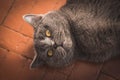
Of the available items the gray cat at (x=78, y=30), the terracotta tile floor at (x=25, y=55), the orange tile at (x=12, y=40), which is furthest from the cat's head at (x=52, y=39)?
the orange tile at (x=12, y=40)

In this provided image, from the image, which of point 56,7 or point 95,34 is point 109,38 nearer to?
point 95,34

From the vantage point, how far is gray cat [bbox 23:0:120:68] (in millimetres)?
1311

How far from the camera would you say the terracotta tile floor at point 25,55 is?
1.51 meters

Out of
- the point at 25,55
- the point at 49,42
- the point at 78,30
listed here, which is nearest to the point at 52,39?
the point at 49,42

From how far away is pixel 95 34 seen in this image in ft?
4.48

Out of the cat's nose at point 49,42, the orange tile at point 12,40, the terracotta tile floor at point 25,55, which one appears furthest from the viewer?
the orange tile at point 12,40

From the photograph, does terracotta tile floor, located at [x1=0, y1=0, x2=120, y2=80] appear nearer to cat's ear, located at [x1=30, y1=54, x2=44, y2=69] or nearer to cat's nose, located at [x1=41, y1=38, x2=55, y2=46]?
cat's ear, located at [x1=30, y1=54, x2=44, y2=69]

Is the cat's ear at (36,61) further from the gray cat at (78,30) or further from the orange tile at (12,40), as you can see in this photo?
the orange tile at (12,40)

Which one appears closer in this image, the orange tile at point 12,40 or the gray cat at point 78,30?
the gray cat at point 78,30

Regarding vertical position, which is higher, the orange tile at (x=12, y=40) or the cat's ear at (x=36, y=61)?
the orange tile at (x=12, y=40)

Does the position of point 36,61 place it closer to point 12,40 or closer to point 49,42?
point 49,42

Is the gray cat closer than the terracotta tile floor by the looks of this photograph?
Yes

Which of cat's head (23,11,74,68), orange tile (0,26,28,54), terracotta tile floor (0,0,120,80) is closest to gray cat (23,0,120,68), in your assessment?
cat's head (23,11,74,68)

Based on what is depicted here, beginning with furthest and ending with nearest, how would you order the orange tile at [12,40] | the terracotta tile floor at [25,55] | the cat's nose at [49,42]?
1. the orange tile at [12,40]
2. the terracotta tile floor at [25,55]
3. the cat's nose at [49,42]
